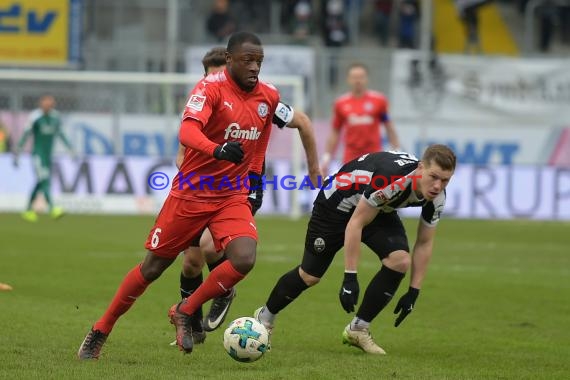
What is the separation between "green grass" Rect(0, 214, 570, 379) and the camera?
7.51 metres

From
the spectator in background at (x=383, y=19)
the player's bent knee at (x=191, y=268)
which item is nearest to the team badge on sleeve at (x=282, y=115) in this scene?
the player's bent knee at (x=191, y=268)

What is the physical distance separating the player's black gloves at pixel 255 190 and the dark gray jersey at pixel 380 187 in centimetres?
47

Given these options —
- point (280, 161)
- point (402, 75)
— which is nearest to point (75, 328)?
point (280, 161)

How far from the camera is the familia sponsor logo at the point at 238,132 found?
25.0ft

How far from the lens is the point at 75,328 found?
912cm

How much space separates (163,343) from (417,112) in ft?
65.5

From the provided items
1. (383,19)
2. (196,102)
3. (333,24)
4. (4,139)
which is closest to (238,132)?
(196,102)

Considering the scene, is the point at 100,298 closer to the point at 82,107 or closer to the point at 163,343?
the point at 163,343

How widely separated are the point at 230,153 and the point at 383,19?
23412 millimetres

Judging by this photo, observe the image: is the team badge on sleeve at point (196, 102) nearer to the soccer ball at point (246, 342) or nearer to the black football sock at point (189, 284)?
the soccer ball at point (246, 342)

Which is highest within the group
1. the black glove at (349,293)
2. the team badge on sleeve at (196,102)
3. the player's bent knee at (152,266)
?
the team badge on sleeve at (196,102)

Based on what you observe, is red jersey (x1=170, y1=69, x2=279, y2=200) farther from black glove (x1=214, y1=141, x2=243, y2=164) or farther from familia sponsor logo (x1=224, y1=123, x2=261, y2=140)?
black glove (x1=214, y1=141, x2=243, y2=164)

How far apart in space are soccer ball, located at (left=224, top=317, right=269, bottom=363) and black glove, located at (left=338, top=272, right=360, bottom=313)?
762 mm

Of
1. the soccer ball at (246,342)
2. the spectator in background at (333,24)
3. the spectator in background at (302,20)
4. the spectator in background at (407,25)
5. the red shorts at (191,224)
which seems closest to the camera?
the soccer ball at (246,342)
